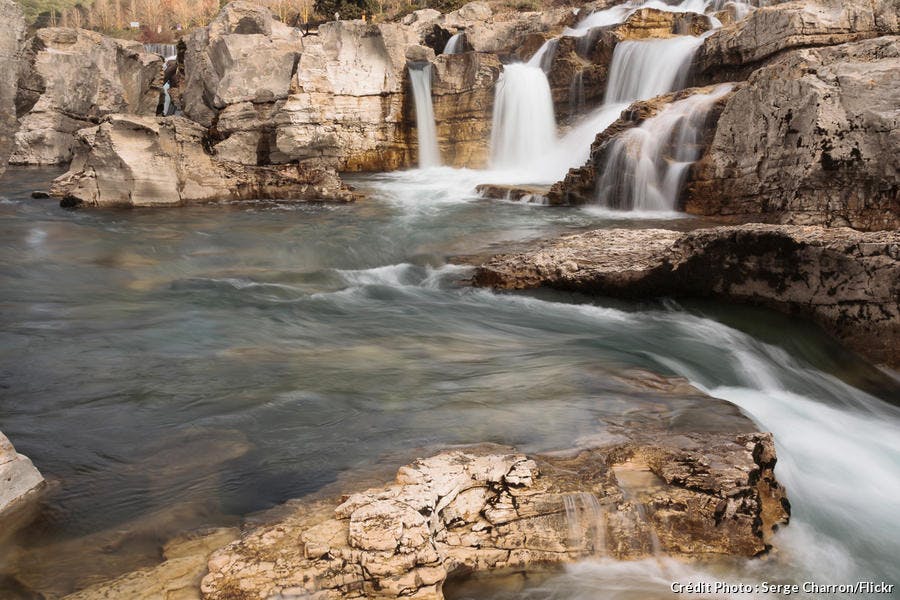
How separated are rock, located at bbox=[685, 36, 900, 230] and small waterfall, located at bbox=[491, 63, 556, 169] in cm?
700

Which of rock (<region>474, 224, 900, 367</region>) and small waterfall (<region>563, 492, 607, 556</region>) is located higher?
rock (<region>474, 224, 900, 367</region>)

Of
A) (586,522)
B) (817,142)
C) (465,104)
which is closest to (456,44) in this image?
(465,104)

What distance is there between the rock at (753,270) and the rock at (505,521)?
97.7 inches

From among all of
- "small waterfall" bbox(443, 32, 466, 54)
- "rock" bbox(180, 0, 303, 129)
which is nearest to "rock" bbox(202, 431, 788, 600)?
"rock" bbox(180, 0, 303, 129)

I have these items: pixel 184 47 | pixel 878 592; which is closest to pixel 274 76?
pixel 184 47

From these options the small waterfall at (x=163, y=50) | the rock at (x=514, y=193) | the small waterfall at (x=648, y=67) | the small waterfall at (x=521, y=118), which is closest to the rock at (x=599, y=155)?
the rock at (x=514, y=193)

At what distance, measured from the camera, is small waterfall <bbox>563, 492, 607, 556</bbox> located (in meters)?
2.50

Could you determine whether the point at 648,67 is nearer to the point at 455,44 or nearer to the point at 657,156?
the point at 657,156

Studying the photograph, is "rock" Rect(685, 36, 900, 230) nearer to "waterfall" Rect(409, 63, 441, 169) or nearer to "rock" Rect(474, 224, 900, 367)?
"rock" Rect(474, 224, 900, 367)

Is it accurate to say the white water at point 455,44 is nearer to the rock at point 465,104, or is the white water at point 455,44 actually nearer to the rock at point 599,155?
the rock at point 465,104

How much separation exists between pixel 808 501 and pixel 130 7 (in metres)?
49.7

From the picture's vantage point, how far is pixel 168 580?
216 centimetres

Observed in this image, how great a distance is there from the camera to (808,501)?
A: 10.3 feet

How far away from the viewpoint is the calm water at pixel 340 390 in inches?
109
